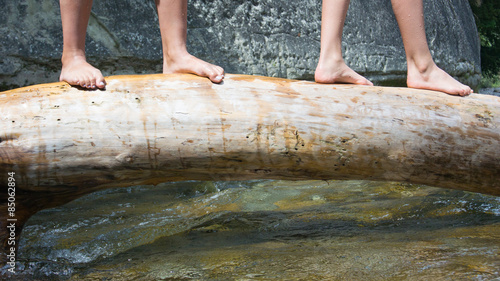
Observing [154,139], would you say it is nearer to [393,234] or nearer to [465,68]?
[393,234]

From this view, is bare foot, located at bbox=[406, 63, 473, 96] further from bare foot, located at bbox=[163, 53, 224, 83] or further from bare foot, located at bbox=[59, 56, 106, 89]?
bare foot, located at bbox=[59, 56, 106, 89]

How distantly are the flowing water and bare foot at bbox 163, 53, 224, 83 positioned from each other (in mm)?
769

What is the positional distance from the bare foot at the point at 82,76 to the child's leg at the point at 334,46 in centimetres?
99

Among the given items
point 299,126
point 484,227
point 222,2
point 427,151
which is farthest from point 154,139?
point 222,2

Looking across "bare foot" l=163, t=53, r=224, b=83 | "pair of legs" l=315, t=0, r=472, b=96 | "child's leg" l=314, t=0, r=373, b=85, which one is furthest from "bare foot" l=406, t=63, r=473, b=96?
"bare foot" l=163, t=53, r=224, b=83

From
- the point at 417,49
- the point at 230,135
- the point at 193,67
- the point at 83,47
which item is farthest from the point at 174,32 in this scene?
the point at 417,49

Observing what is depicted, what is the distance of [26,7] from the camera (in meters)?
2.81

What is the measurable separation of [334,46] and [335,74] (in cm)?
19

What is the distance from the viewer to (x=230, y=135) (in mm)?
1812

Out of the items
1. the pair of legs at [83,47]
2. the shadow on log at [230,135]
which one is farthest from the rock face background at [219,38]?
the shadow on log at [230,135]

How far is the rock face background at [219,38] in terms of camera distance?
2.82m

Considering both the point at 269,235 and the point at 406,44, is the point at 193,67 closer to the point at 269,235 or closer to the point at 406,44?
the point at 269,235

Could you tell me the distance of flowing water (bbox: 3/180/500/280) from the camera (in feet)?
5.30

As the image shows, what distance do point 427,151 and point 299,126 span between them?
56cm
